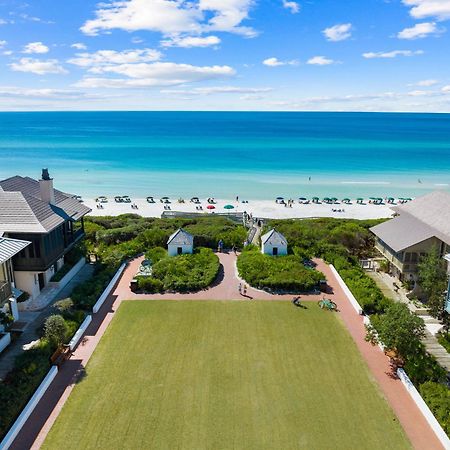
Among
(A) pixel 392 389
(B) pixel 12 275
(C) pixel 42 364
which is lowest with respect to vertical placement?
(A) pixel 392 389

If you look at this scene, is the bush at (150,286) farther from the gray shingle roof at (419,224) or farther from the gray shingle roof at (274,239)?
the gray shingle roof at (419,224)

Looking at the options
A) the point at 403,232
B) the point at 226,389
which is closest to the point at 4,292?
the point at 226,389

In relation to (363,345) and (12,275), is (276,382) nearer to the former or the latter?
(363,345)

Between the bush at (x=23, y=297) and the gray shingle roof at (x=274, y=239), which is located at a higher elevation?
the gray shingle roof at (x=274, y=239)

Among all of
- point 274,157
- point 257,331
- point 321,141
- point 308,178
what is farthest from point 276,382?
point 321,141

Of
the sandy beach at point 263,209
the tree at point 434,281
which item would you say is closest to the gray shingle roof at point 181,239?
the tree at point 434,281

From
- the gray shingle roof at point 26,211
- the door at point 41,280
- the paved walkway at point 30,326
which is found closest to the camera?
the paved walkway at point 30,326
